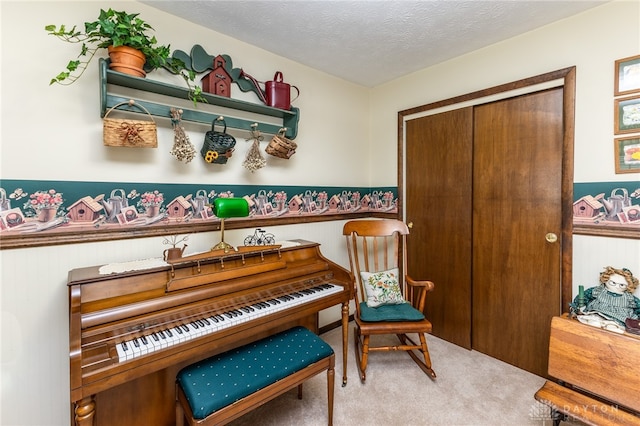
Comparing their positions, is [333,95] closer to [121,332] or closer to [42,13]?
[42,13]

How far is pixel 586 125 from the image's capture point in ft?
6.10

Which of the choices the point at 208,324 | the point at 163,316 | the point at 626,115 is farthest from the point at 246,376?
the point at 626,115

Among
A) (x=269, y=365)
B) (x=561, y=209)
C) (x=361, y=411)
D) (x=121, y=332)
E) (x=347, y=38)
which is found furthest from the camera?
(x=347, y=38)

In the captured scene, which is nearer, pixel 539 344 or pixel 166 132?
pixel 166 132

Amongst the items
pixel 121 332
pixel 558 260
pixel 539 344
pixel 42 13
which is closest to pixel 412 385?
pixel 539 344

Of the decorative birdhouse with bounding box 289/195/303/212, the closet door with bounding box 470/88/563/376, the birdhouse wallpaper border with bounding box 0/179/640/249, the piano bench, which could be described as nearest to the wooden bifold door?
the closet door with bounding box 470/88/563/376

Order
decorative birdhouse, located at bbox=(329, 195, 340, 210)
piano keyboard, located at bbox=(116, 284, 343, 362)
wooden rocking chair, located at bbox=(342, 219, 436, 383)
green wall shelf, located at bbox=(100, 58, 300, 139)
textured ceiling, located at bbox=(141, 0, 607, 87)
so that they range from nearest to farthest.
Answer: piano keyboard, located at bbox=(116, 284, 343, 362), green wall shelf, located at bbox=(100, 58, 300, 139), textured ceiling, located at bbox=(141, 0, 607, 87), wooden rocking chair, located at bbox=(342, 219, 436, 383), decorative birdhouse, located at bbox=(329, 195, 340, 210)

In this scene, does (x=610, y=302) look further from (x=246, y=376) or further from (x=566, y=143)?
(x=246, y=376)

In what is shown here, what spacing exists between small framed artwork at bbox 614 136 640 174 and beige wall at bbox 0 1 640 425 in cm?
4

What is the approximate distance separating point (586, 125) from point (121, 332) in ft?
9.33

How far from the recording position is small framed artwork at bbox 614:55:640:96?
1.68 m

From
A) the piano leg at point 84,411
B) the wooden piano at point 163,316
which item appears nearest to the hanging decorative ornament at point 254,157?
the wooden piano at point 163,316

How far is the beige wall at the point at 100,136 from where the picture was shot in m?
1.40

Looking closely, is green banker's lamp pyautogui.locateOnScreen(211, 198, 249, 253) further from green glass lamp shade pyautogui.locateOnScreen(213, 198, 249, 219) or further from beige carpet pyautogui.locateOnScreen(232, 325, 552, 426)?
beige carpet pyautogui.locateOnScreen(232, 325, 552, 426)
